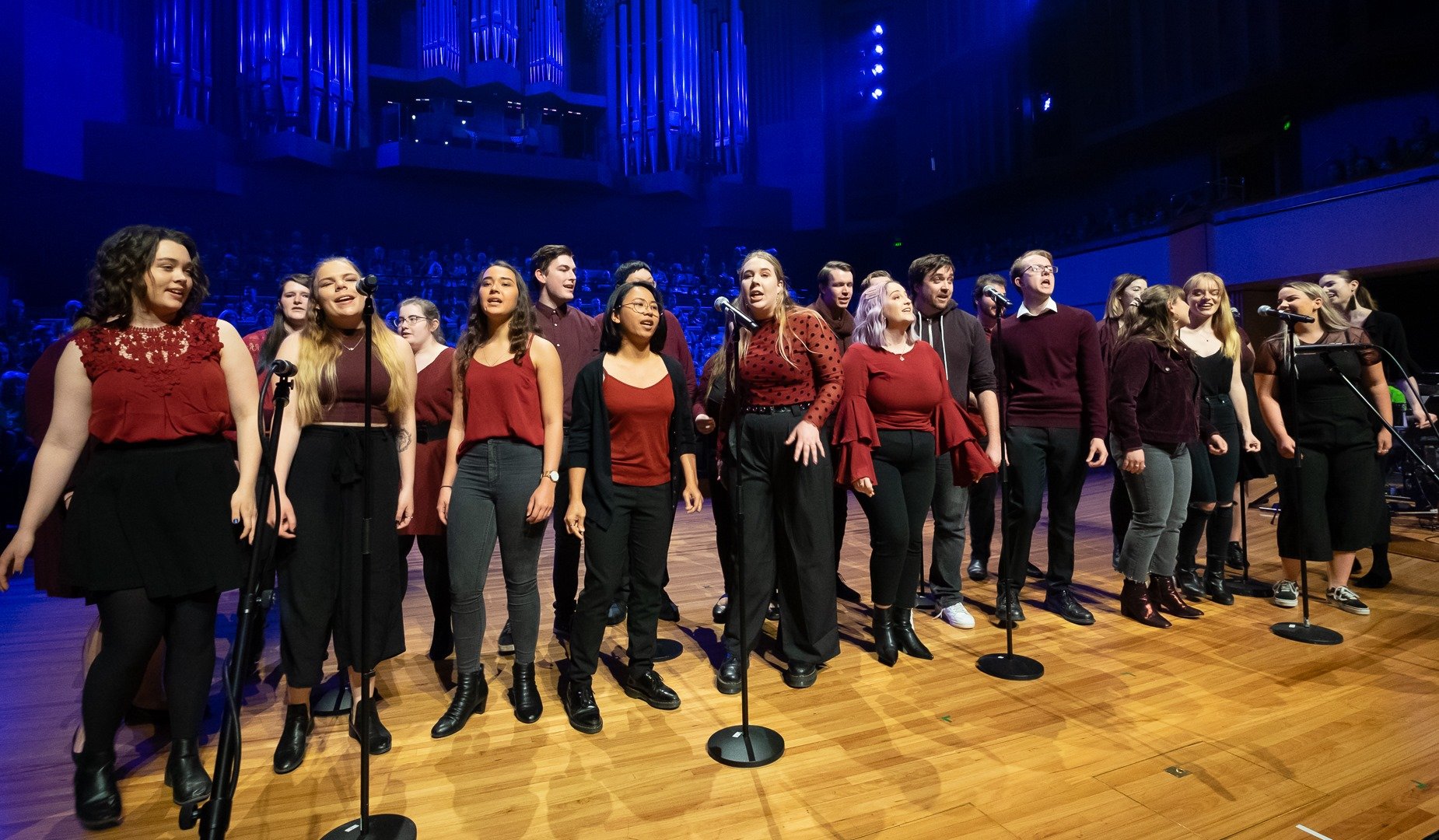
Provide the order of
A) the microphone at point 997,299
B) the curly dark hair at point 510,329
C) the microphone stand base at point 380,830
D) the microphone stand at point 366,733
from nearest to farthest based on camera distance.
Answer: the microphone stand at point 366,733 < the microphone stand base at point 380,830 < the curly dark hair at point 510,329 < the microphone at point 997,299

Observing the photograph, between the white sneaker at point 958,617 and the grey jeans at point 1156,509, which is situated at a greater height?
the grey jeans at point 1156,509

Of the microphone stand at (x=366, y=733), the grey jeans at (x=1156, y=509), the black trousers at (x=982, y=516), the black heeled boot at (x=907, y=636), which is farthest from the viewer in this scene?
the black trousers at (x=982, y=516)

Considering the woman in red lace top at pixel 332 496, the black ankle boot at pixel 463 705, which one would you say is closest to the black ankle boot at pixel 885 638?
the black ankle boot at pixel 463 705

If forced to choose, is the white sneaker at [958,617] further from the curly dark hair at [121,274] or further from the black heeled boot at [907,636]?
the curly dark hair at [121,274]

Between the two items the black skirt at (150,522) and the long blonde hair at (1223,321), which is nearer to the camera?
the black skirt at (150,522)

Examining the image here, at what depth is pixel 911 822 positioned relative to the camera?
1735 mm

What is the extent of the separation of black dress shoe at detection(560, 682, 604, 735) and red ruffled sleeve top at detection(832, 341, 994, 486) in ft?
3.70

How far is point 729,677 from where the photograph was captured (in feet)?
8.45

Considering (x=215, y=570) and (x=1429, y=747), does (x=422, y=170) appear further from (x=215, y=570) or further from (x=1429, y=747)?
(x=1429, y=747)

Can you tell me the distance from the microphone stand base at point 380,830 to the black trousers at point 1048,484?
2386 millimetres

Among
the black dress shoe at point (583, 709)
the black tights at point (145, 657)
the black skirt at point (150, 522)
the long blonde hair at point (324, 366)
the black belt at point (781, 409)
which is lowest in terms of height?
the black dress shoe at point (583, 709)

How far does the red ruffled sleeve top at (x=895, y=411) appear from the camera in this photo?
2.60 m

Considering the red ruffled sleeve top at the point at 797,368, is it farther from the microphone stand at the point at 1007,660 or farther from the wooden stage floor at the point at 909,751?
the wooden stage floor at the point at 909,751

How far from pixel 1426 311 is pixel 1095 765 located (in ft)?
27.6
